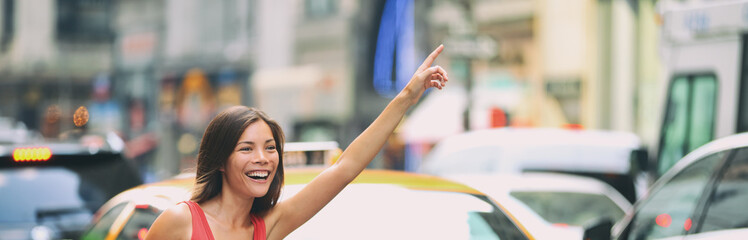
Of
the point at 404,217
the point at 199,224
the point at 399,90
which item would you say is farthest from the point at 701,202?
the point at 399,90

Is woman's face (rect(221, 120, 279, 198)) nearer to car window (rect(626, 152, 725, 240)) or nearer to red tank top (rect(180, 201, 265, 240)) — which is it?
red tank top (rect(180, 201, 265, 240))

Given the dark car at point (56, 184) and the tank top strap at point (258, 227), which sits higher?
the tank top strap at point (258, 227)

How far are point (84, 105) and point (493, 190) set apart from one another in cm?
4908

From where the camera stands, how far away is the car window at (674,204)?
4.68 m

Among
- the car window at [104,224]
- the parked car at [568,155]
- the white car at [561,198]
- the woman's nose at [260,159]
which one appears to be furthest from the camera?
the parked car at [568,155]

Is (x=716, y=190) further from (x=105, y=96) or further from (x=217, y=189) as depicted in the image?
(x=105, y=96)

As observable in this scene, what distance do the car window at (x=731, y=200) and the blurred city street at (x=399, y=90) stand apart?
0.04 ft

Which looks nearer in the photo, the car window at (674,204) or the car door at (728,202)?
the car door at (728,202)

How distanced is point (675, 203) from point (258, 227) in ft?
8.23

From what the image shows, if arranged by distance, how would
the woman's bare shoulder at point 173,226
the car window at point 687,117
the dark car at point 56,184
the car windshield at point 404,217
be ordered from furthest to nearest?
the car window at point 687,117 → the dark car at point 56,184 → the car windshield at point 404,217 → the woman's bare shoulder at point 173,226

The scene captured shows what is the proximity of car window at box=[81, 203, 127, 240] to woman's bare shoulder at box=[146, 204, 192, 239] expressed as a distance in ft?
6.51

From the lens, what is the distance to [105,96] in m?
52.4

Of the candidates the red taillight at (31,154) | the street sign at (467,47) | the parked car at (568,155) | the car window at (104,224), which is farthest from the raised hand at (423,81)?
the street sign at (467,47)

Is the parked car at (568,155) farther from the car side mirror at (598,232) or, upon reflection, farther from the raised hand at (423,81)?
the raised hand at (423,81)
